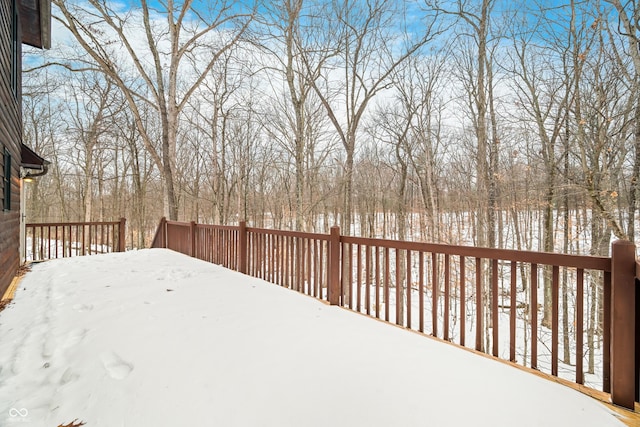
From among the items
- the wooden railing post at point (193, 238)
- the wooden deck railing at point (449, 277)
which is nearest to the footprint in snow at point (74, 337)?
the wooden deck railing at point (449, 277)

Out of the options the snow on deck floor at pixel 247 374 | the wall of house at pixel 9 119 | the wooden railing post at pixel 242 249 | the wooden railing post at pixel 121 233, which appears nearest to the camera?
the snow on deck floor at pixel 247 374

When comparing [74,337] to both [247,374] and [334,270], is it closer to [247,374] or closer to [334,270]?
[247,374]

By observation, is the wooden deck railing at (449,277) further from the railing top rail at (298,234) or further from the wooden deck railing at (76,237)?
the wooden deck railing at (76,237)

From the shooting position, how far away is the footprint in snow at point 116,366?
2.07 metres

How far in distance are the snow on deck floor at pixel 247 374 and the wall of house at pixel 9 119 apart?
5.55 ft

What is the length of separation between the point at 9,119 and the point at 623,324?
25.0ft

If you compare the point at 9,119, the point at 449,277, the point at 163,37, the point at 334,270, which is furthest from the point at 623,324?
the point at 163,37

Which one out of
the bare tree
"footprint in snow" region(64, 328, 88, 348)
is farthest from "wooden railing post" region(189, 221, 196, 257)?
"footprint in snow" region(64, 328, 88, 348)

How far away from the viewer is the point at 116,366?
7.14ft

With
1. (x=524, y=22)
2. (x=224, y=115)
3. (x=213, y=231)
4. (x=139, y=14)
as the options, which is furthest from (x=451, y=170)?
(x=139, y=14)

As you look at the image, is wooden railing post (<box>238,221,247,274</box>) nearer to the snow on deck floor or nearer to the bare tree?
the snow on deck floor

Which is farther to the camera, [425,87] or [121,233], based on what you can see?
[425,87]

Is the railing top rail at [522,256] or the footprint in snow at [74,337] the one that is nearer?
the railing top rail at [522,256]

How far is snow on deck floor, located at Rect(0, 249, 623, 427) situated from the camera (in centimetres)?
171
